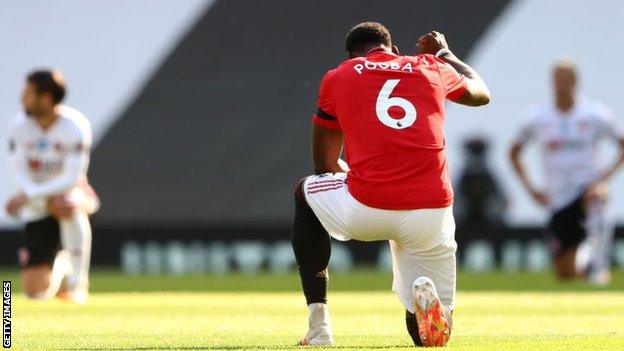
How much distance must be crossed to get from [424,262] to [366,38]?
1.14m

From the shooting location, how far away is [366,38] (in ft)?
24.0

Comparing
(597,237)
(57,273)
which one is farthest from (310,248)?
(597,237)

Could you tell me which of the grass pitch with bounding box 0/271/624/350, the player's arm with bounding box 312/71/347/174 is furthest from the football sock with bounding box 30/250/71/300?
the player's arm with bounding box 312/71/347/174

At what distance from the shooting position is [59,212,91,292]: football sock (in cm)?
1173

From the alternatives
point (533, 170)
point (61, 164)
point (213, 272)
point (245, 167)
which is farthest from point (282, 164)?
point (61, 164)

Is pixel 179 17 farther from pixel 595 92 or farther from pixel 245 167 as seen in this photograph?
pixel 595 92

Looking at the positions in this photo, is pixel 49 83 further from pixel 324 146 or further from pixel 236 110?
pixel 236 110

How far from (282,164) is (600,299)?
272 inches

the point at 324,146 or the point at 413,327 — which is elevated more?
the point at 324,146

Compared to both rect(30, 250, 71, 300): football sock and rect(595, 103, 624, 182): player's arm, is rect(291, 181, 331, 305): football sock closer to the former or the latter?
rect(30, 250, 71, 300): football sock

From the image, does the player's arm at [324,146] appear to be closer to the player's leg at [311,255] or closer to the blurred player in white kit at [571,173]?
the player's leg at [311,255]

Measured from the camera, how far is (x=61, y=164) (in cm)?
1188

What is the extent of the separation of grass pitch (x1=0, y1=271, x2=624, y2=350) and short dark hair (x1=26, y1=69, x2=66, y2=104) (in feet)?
5.43

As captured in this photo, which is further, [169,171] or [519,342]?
[169,171]
